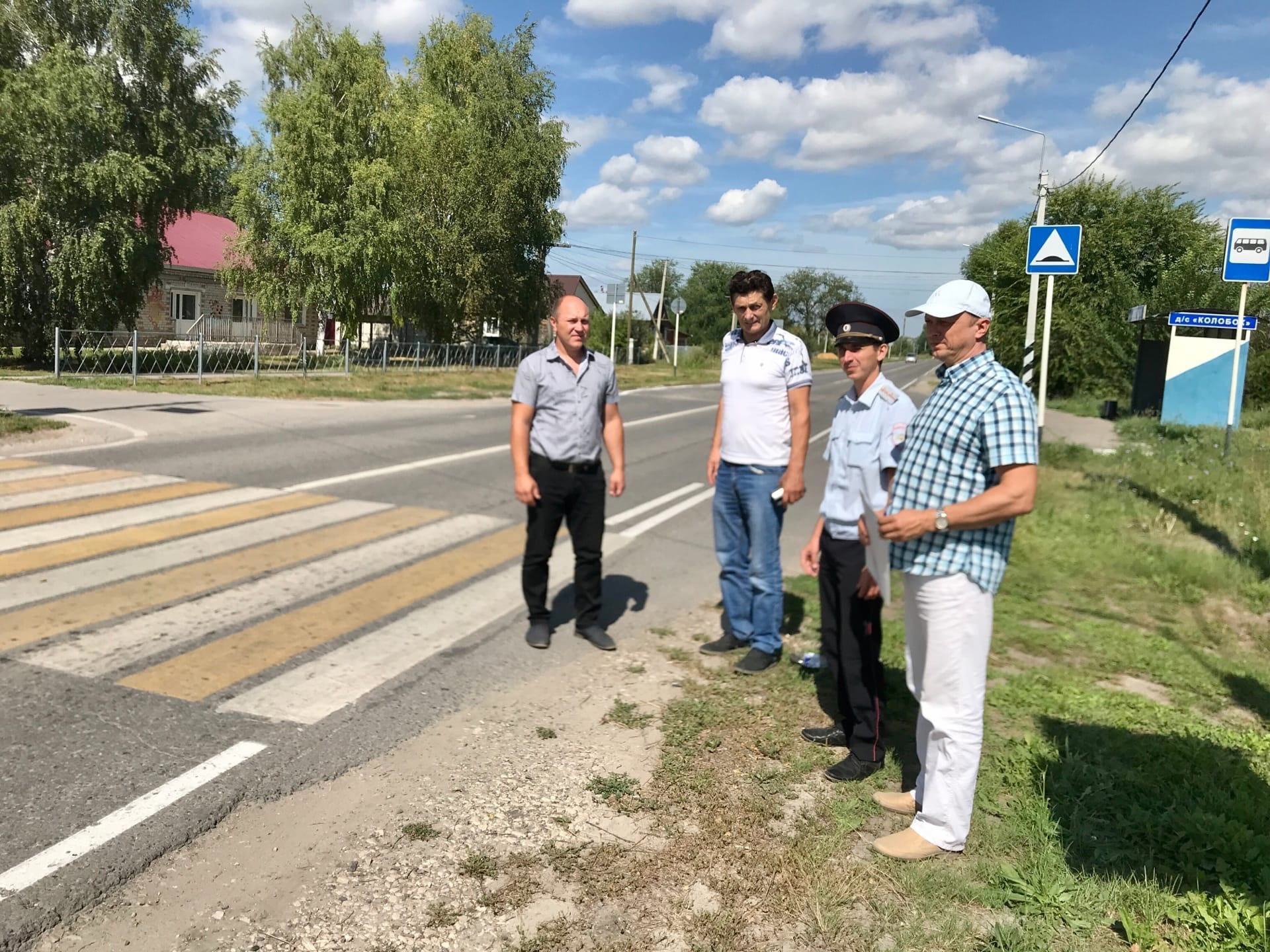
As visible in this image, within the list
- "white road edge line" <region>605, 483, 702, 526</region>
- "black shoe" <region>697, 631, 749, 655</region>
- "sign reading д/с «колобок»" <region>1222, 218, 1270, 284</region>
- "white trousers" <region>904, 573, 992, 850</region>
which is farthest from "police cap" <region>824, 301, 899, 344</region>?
"sign reading д/с «колобок»" <region>1222, 218, 1270, 284</region>

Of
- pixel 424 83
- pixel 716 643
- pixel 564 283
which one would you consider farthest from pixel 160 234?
pixel 564 283

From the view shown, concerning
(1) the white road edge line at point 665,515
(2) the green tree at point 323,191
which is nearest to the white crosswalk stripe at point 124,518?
(1) the white road edge line at point 665,515

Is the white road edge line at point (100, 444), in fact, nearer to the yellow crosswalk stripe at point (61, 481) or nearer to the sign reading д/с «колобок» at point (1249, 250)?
the yellow crosswalk stripe at point (61, 481)

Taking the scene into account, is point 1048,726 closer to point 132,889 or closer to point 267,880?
point 267,880

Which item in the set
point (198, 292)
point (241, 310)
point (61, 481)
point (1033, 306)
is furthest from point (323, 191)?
point (61, 481)

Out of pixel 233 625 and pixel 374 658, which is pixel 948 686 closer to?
pixel 374 658

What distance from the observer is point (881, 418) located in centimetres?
352

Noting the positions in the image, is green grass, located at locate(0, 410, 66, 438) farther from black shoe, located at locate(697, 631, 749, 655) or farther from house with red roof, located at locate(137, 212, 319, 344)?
house with red roof, located at locate(137, 212, 319, 344)

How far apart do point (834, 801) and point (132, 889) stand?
2.28m

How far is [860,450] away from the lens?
11.9ft

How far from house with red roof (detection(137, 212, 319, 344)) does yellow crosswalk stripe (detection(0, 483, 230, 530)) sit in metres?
28.2

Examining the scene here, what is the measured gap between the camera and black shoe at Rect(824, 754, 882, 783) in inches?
138

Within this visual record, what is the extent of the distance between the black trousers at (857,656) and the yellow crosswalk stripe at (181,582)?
12.3 ft

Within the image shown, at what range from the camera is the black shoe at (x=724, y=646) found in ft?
16.3
